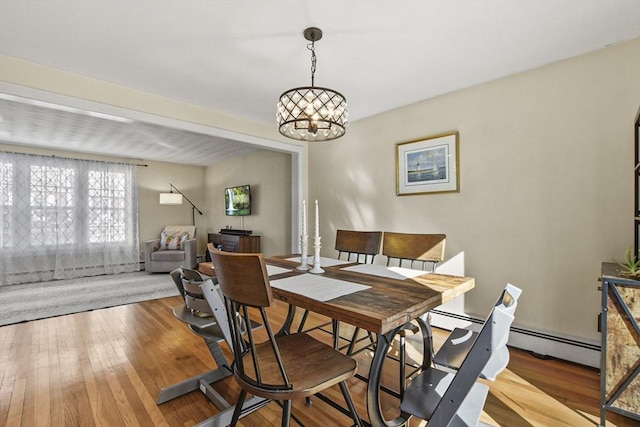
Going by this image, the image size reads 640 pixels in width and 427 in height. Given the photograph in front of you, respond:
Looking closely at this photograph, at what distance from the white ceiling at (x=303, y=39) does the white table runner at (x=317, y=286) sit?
5.24 feet

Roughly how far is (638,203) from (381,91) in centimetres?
210

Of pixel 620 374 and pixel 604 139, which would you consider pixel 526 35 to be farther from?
pixel 620 374

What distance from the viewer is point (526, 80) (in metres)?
2.49

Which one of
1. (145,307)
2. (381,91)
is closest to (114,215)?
(145,307)

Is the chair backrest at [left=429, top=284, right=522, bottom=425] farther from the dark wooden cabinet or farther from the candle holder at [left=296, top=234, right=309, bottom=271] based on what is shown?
the dark wooden cabinet

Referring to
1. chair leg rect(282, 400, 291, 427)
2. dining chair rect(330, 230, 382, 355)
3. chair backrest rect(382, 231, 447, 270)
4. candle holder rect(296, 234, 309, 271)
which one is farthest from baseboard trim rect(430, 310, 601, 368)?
chair leg rect(282, 400, 291, 427)

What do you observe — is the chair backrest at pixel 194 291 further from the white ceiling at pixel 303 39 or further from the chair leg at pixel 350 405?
the white ceiling at pixel 303 39

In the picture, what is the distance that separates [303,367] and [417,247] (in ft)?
4.54

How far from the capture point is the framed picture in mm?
2910

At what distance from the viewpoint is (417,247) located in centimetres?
230

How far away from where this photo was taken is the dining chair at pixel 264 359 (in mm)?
1082

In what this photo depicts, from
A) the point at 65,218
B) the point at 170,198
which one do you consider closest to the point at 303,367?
the point at 170,198

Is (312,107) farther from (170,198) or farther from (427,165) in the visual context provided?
(170,198)

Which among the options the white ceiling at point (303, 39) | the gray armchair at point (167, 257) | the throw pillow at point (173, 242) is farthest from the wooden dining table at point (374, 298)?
the throw pillow at point (173, 242)
